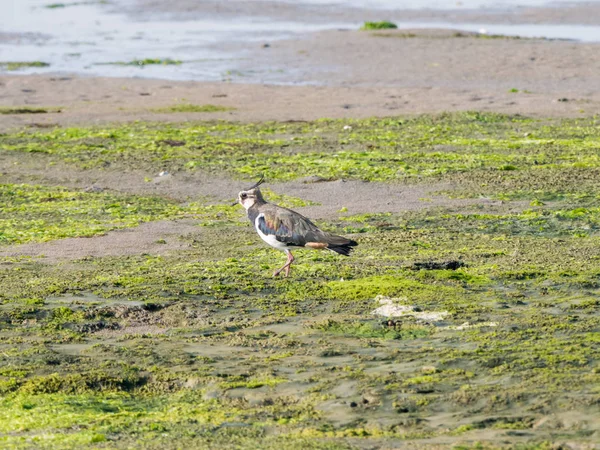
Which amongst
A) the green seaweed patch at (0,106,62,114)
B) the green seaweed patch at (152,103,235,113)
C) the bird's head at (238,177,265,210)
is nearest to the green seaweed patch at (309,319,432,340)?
the bird's head at (238,177,265,210)

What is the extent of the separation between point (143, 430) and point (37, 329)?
2.03m

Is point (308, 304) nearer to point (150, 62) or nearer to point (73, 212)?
point (73, 212)

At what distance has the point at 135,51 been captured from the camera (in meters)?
25.1

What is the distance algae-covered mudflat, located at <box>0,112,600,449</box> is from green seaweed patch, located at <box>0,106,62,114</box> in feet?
12.5

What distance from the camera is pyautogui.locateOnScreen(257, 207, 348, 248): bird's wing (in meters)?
7.78

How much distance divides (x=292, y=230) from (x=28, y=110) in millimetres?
10279

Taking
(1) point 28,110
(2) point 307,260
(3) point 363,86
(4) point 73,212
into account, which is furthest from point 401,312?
(3) point 363,86

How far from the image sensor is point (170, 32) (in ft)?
94.7

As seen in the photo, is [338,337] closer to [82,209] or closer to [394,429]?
[394,429]

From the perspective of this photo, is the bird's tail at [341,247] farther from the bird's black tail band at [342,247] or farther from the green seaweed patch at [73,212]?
the green seaweed patch at [73,212]

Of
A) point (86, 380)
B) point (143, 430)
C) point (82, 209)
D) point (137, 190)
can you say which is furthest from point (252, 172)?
point (143, 430)

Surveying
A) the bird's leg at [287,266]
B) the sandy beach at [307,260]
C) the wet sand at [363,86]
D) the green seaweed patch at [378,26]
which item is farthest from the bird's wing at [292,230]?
the green seaweed patch at [378,26]

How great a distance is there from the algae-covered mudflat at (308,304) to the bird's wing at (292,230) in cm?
30

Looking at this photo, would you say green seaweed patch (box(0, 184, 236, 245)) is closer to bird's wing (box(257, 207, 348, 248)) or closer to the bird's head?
the bird's head
